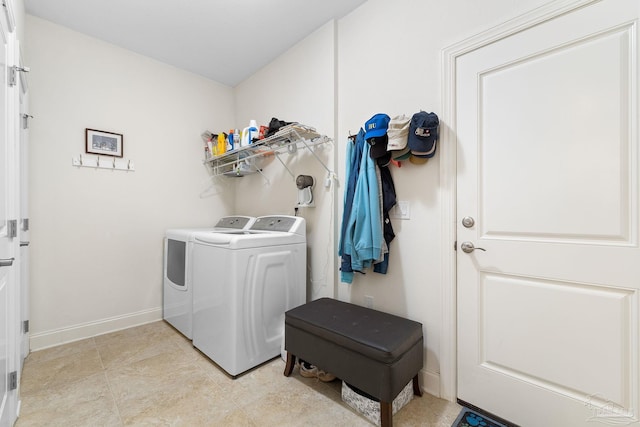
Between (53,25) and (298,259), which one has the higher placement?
(53,25)

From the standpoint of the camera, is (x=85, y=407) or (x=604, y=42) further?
(x=85, y=407)

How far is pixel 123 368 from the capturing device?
72.4 inches

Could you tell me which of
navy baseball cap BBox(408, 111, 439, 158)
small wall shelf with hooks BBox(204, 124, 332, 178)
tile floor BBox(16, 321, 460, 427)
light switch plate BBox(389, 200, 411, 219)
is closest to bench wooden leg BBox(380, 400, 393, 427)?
tile floor BBox(16, 321, 460, 427)

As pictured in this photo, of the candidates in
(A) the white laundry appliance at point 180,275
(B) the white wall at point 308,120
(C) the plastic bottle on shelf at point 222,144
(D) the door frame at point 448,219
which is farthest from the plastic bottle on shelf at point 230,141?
(D) the door frame at point 448,219

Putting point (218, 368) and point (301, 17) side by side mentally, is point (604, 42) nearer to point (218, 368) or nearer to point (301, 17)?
point (301, 17)

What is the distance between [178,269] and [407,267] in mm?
1904

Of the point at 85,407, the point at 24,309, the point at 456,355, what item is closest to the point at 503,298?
the point at 456,355

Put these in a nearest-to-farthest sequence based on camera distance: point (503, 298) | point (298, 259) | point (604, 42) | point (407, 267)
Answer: point (604, 42)
point (503, 298)
point (407, 267)
point (298, 259)

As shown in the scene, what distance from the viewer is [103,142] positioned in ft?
7.73

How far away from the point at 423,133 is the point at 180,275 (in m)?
2.18

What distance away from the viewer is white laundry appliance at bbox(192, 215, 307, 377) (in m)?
1.72

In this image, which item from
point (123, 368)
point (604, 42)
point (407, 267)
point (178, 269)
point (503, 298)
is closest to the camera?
point (604, 42)

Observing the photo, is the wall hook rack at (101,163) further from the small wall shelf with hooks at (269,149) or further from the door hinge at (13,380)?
the door hinge at (13,380)

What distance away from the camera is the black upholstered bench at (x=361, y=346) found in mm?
1277
